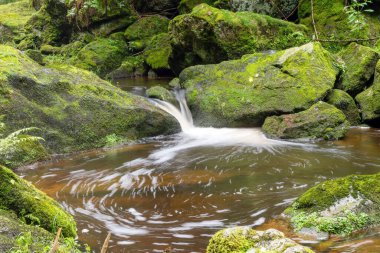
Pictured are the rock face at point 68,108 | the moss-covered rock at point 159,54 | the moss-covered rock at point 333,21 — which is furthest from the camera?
the moss-covered rock at point 159,54

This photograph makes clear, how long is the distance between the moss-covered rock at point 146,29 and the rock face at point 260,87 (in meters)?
7.90

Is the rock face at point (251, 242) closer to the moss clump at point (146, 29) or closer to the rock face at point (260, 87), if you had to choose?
the rock face at point (260, 87)

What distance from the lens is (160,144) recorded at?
376 inches

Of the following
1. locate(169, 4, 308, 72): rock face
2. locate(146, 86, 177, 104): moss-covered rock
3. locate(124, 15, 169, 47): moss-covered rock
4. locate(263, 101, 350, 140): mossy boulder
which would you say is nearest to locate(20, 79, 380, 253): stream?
locate(263, 101, 350, 140): mossy boulder

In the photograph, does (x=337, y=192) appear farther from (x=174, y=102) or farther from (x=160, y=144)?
(x=174, y=102)

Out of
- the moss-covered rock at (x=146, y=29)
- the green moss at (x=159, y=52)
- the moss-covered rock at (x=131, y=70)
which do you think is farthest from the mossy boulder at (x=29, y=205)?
the moss-covered rock at (x=146, y=29)

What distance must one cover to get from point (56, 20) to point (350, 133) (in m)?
17.3

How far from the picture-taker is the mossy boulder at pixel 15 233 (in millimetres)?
3074

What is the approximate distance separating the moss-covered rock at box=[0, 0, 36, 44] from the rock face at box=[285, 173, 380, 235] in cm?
2258

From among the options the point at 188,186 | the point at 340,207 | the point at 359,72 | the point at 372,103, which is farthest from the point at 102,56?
the point at 340,207

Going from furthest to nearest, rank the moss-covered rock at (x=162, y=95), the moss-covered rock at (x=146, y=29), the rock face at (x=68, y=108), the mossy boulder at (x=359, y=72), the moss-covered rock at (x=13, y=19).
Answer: the moss-covered rock at (x=13, y=19) < the moss-covered rock at (x=146, y=29) < the moss-covered rock at (x=162, y=95) < the mossy boulder at (x=359, y=72) < the rock face at (x=68, y=108)

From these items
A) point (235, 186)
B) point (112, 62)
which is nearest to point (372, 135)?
point (235, 186)

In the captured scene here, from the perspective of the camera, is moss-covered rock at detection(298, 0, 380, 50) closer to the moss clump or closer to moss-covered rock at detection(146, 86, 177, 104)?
moss-covered rock at detection(146, 86, 177, 104)

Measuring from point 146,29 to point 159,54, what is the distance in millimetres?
2992
